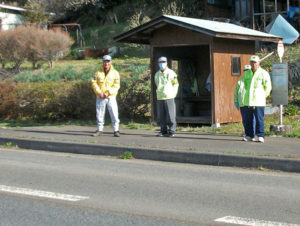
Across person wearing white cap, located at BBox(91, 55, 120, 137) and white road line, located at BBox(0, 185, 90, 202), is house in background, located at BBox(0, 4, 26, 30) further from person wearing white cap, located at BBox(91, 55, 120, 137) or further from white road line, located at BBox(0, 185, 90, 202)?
white road line, located at BBox(0, 185, 90, 202)

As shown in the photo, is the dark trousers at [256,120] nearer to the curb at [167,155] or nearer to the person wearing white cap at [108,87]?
the curb at [167,155]

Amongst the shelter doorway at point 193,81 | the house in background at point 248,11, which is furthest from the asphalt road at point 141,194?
the house in background at point 248,11

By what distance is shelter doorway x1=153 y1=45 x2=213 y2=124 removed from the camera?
1697 cm

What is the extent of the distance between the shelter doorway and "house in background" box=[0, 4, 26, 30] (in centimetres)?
2982

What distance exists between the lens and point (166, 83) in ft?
42.7

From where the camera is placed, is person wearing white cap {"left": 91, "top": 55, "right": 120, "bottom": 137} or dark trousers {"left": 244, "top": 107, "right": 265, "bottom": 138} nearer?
dark trousers {"left": 244, "top": 107, "right": 265, "bottom": 138}

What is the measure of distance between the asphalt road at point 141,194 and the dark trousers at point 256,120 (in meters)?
2.05

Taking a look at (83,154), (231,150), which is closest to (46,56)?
(83,154)

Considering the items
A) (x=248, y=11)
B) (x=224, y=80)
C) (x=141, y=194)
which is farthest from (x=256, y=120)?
(x=248, y=11)

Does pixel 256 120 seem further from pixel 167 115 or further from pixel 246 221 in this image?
pixel 246 221

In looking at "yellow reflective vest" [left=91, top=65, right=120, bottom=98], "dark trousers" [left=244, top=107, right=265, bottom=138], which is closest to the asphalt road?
"dark trousers" [left=244, top=107, right=265, bottom=138]

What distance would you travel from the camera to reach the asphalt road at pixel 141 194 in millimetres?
6504

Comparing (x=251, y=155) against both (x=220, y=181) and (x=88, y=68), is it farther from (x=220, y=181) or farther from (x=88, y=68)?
(x=88, y=68)

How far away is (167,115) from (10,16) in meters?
36.0
